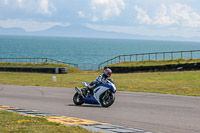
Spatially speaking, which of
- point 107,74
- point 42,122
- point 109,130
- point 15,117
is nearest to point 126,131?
point 109,130

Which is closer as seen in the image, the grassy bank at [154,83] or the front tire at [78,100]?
the front tire at [78,100]

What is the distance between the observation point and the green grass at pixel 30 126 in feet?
25.1

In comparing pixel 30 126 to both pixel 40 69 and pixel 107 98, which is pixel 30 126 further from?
pixel 40 69

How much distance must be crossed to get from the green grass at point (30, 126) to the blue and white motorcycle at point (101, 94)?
3.74 m

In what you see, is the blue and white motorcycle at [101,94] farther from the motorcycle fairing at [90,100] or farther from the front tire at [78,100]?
the front tire at [78,100]

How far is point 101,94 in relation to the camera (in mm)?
12891

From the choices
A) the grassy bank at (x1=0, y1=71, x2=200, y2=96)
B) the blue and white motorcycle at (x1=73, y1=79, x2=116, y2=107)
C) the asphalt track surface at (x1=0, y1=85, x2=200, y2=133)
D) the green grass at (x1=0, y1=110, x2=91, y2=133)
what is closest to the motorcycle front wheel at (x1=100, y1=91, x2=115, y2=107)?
the blue and white motorcycle at (x1=73, y1=79, x2=116, y2=107)

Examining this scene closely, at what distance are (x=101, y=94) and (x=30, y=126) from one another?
4.95m

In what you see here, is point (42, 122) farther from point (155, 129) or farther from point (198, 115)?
point (198, 115)

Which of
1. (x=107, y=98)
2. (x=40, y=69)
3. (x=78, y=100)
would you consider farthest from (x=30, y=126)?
(x=40, y=69)

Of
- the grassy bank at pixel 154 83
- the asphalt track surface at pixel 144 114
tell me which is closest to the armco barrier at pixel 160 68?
the grassy bank at pixel 154 83

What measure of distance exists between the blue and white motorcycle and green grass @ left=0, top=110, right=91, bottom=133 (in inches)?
147

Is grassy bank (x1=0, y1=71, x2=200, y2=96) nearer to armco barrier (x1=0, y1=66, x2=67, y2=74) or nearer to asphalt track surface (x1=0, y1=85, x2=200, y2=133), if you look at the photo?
asphalt track surface (x1=0, y1=85, x2=200, y2=133)

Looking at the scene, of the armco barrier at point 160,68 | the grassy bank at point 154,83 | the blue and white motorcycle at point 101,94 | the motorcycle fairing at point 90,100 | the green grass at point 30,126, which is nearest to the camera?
the green grass at point 30,126
